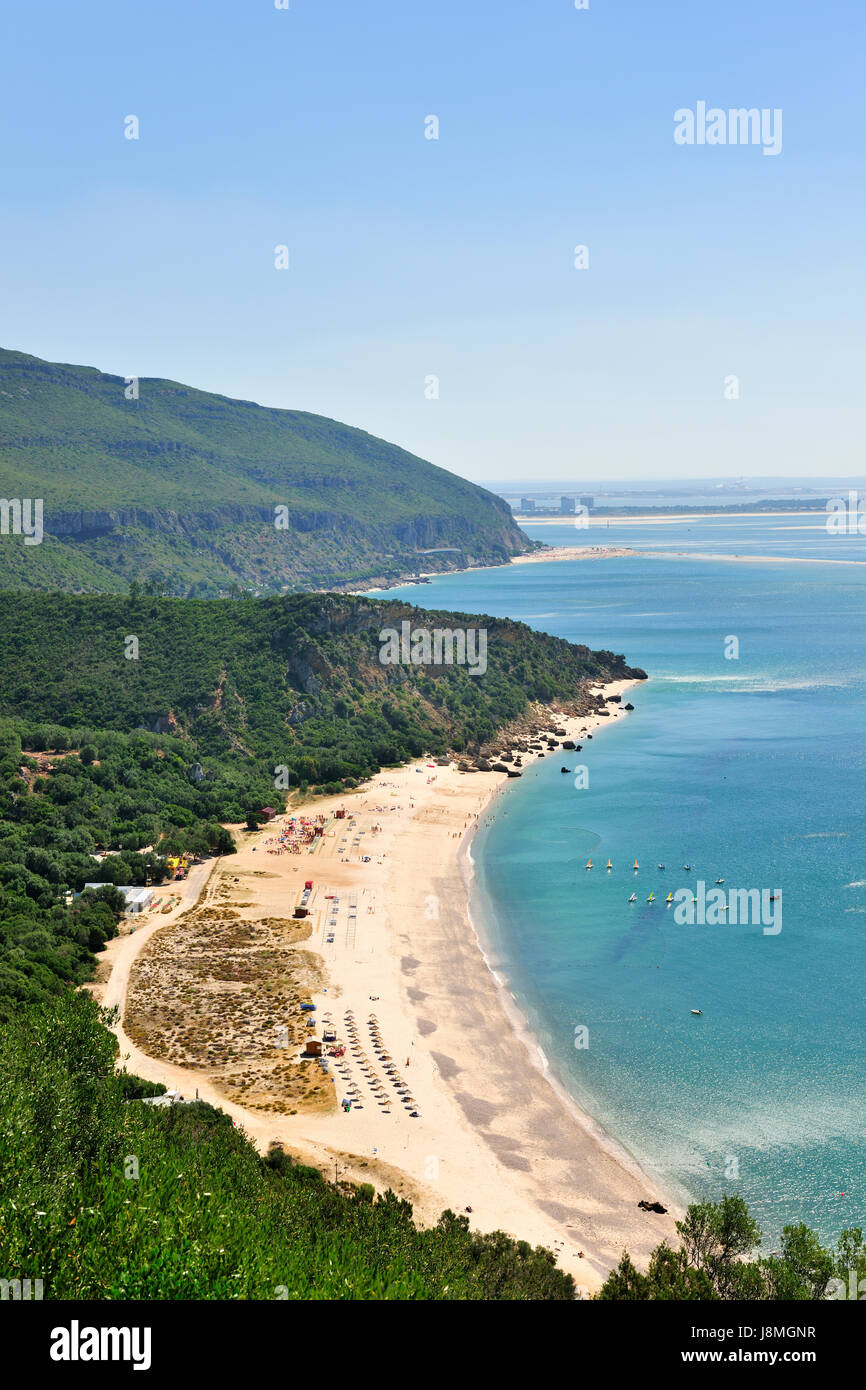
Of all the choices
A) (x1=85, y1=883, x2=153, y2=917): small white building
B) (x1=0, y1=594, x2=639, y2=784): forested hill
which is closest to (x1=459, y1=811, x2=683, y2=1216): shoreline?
(x1=85, y1=883, x2=153, y2=917): small white building

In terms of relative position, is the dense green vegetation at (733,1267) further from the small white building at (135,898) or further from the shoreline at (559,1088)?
the small white building at (135,898)

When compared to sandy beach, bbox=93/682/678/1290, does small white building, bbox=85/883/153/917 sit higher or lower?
higher

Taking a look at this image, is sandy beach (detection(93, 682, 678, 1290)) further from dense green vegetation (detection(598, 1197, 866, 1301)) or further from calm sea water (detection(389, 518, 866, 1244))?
dense green vegetation (detection(598, 1197, 866, 1301))


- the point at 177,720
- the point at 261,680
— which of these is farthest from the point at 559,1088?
the point at 261,680

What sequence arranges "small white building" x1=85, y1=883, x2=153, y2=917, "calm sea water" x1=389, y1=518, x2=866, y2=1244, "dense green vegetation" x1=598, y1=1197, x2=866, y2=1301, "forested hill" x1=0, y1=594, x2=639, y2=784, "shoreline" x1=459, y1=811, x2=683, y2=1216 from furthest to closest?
"forested hill" x1=0, y1=594, x2=639, y2=784, "small white building" x1=85, y1=883, x2=153, y2=917, "calm sea water" x1=389, y1=518, x2=866, y2=1244, "shoreline" x1=459, y1=811, x2=683, y2=1216, "dense green vegetation" x1=598, y1=1197, x2=866, y2=1301

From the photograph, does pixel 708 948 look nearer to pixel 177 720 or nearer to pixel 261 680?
A: pixel 177 720

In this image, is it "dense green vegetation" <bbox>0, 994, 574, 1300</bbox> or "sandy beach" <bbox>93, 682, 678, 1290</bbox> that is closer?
"dense green vegetation" <bbox>0, 994, 574, 1300</bbox>
